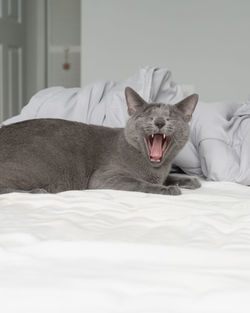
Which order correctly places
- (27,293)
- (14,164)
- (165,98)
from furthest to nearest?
1. (165,98)
2. (14,164)
3. (27,293)

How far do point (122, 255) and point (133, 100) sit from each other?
3.31ft

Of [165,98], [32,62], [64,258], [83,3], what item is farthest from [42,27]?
[64,258]

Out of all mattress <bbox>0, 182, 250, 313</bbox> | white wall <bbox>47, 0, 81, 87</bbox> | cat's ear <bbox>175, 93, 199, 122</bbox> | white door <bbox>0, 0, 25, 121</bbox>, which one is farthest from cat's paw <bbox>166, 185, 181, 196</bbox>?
white wall <bbox>47, 0, 81, 87</bbox>

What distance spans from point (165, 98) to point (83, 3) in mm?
1211

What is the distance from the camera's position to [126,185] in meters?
1.72

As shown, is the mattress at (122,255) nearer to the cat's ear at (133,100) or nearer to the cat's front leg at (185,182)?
the cat's front leg at (185,182)

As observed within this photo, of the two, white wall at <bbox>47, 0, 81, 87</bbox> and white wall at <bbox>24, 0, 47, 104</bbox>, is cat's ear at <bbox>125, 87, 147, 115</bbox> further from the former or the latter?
white wall at <bbox>24, 0, 47, 104</bbox>

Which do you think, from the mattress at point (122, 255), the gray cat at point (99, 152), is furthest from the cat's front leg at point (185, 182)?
the mattress at point (122, 255)

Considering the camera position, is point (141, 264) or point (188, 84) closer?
point (141, 264)

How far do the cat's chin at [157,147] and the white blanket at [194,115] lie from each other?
0.23 m

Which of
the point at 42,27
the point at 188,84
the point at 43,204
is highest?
the point at 42,27

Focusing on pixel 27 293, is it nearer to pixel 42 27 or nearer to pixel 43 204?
pixel 43 204

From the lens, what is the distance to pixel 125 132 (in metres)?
1.90

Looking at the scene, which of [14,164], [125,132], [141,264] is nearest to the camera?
[141,264]
